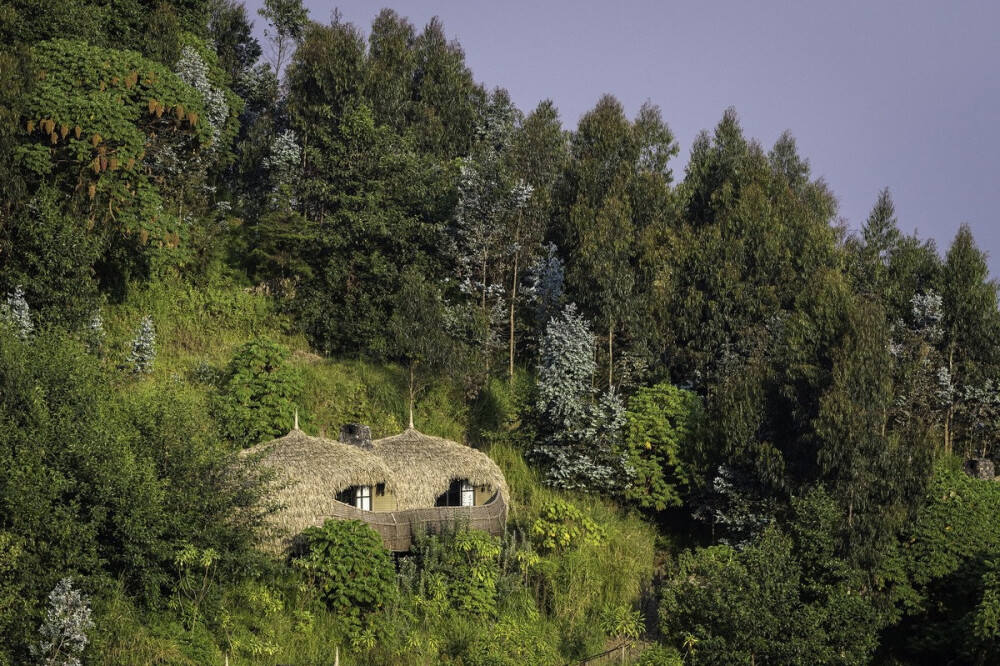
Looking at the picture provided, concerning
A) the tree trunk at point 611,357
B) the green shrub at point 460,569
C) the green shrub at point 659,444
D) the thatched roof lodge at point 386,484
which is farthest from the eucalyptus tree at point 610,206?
the green shrub at point 460,569

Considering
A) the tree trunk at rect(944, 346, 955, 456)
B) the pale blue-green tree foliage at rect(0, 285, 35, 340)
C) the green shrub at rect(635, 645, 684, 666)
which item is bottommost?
the green shrub at rect(635, 645, 684, 666)

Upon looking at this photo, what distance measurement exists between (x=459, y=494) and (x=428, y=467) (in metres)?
1.26

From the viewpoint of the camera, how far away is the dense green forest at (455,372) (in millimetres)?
24234

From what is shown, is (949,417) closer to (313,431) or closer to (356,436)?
(356,436)

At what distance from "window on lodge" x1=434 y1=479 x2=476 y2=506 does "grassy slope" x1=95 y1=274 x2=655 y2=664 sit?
4.76 ft

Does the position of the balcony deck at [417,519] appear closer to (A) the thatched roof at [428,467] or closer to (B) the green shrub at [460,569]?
(B) the green shrub at [460,569]

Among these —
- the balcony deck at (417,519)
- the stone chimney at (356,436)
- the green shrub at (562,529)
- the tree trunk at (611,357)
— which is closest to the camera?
the balcony deck at (417,519)

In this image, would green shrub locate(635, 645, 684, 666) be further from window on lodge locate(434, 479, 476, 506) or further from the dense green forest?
window on lodge locate(434, 479, 476, 506)

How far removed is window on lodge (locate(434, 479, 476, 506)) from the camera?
1164 inches

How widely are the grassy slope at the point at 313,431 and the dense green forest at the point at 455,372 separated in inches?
3.5

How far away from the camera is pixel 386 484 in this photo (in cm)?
2798

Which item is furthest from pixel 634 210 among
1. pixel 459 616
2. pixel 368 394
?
pixel 459 616

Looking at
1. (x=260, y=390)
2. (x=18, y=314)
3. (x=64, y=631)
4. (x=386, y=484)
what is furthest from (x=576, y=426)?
(x=64, y=631)

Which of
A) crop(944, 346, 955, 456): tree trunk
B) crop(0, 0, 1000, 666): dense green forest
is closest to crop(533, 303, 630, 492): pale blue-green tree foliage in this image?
crop(0, 0, 1000, 666): dense green forest
